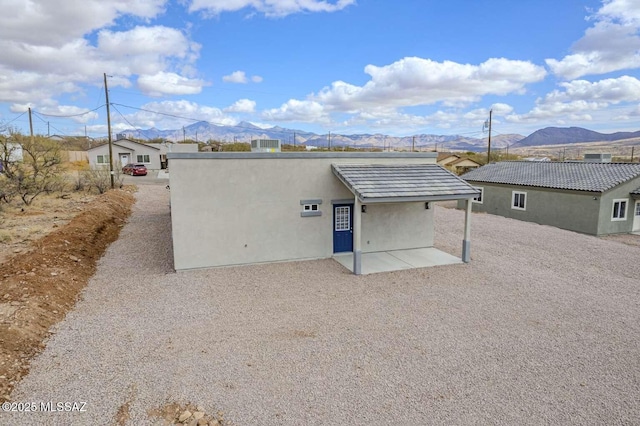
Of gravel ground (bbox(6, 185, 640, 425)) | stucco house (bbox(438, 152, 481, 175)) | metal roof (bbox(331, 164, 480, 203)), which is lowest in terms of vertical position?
gravel ground (bbox(6, 185, 640, 425))

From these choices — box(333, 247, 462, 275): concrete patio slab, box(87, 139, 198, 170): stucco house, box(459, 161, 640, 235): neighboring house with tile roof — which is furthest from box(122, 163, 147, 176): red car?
box(333, 247, 462, 275): concrete patio slab

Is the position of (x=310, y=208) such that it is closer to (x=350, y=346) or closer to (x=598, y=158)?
(x=350, y=346)

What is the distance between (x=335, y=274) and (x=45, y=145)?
2501cm

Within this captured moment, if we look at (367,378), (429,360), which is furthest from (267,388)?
(429,360)

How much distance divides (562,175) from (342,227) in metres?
16.1

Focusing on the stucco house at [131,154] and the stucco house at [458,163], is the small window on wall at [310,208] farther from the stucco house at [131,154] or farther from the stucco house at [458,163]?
the stucco house at [131,154]

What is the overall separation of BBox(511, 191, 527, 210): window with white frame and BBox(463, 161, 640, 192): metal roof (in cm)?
63

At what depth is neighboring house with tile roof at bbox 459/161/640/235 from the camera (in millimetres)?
19719

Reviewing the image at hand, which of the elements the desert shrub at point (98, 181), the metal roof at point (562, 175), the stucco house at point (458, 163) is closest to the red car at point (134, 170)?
the desert shrub at point (98, 181)

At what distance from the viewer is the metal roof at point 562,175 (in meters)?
20.1

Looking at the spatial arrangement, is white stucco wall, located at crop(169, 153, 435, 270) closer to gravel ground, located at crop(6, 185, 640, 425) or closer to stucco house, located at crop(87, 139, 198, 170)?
gravel ground, located at crop(6, 185, 640, 425)

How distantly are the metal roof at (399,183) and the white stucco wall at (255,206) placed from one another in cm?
55

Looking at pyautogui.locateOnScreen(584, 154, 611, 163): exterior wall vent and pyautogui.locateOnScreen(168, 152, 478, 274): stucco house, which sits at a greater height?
pyautogui.locateOnScreen(584, 154, 611, 163): exterior wall vent

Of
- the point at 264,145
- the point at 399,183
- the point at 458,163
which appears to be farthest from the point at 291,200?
the point at 458,163
